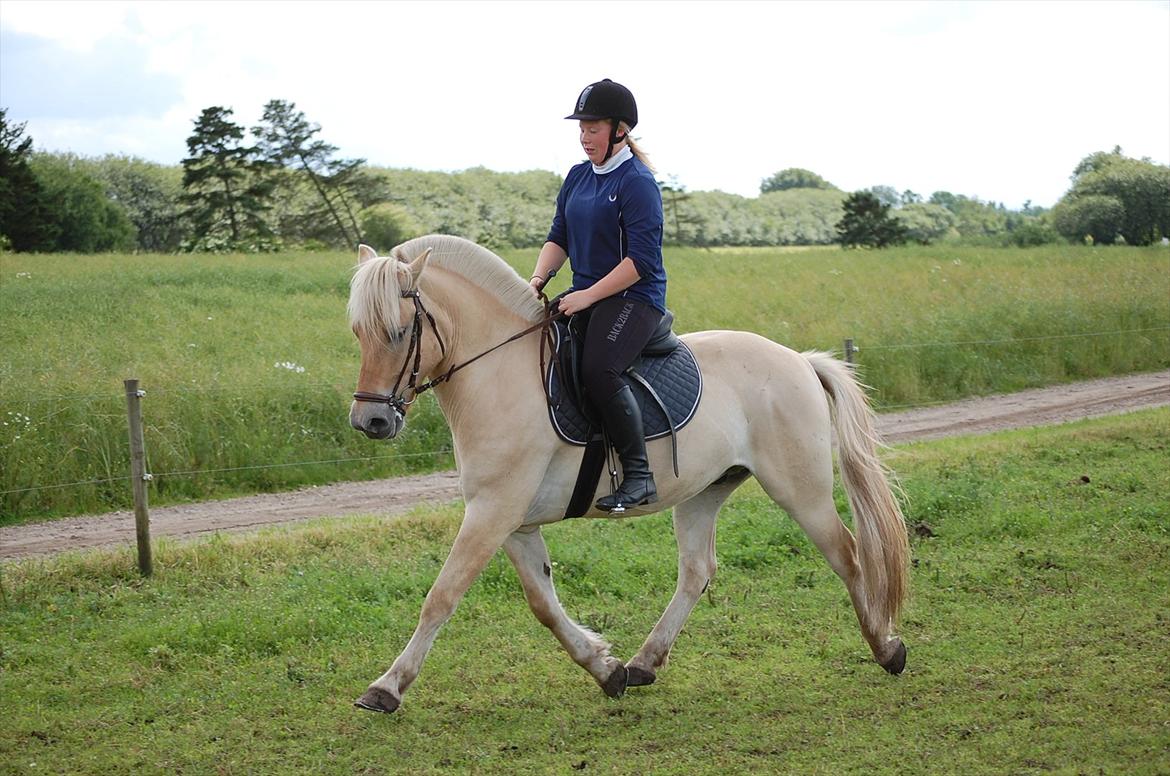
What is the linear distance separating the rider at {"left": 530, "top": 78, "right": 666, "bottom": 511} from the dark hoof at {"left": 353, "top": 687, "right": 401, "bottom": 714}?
1.35 metres

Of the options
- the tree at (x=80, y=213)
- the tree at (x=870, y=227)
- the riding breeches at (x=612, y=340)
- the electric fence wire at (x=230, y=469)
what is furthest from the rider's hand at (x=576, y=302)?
the tree at (x=870, y=227)

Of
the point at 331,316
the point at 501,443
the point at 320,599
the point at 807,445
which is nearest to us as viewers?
the point at 501,443

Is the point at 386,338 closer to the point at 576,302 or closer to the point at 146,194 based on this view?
the point at 576,302

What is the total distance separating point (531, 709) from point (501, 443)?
4.63 ft

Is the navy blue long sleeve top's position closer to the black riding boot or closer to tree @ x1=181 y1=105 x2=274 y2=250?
the black riding boot

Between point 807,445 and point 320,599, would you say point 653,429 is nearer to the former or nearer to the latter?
point 807,445

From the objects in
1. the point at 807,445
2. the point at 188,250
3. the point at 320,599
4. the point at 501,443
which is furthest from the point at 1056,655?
the point at 188,250

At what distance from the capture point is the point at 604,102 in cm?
509

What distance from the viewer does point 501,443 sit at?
197 inches

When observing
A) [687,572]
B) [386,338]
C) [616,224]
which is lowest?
[687,572]

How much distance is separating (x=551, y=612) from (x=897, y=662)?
1.91 m

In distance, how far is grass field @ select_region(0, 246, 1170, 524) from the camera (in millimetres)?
11352

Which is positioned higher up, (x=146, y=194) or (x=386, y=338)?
(x=146, y=194)

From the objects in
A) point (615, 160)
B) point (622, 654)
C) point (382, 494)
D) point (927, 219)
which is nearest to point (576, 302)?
point (615, 160)
